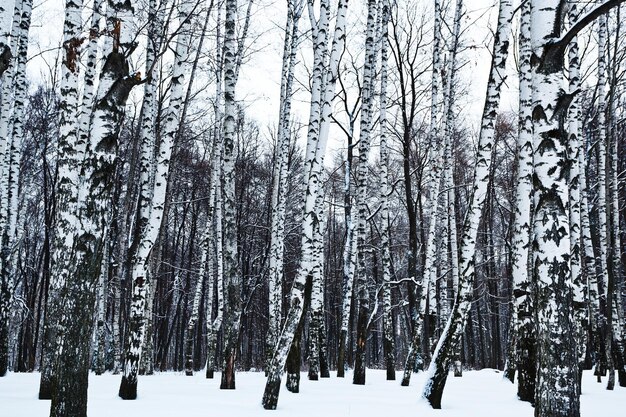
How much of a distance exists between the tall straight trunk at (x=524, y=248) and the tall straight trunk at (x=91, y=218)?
6064mm

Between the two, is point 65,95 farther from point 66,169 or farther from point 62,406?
point 62,406

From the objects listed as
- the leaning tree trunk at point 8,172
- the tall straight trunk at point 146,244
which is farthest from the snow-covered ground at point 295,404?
the leaning tree trunk at point 8,172

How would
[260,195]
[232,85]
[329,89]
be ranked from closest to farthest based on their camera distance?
[329,89]
[232,85]
[260,195]

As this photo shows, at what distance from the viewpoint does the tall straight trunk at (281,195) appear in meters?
13.9

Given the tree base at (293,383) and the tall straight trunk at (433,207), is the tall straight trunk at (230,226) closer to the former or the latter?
the tree base at (293,383)

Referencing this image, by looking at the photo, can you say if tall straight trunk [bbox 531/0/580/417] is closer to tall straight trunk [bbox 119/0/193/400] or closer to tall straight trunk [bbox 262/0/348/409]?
tall straight trunk [bbox 262/0/348/409]

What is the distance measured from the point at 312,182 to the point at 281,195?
20.1 ft

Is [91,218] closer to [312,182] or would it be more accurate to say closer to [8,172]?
[312,182]

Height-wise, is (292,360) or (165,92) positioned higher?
(165,92)

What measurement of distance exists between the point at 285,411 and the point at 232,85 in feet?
20.7

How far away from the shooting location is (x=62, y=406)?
4.53 meters

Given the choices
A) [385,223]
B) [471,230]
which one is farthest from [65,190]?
Result: [385,223]

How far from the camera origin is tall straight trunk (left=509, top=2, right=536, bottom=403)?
26.7ft

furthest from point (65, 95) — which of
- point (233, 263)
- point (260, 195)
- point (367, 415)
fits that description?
point (260, 195)
